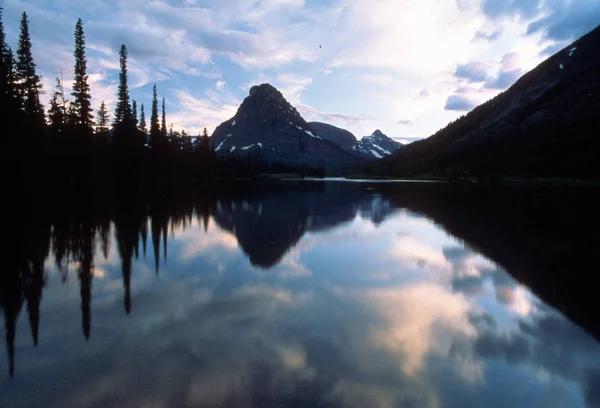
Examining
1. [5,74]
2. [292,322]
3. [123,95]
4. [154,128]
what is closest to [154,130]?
[154,128]

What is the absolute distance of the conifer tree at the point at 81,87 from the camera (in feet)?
182

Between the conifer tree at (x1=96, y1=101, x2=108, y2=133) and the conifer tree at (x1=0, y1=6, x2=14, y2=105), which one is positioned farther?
the conifer tree at (x1=96, y1=101, x2=108, y2=133)

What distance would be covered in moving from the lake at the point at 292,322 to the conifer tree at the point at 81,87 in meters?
37.3

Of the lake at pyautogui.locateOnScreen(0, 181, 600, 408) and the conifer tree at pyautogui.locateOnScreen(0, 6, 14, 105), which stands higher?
the conifer tree at pyautogui.locateOnScreen(0, 6, 14, 105)

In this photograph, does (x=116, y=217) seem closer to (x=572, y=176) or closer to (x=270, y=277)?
(x=270, y=277)

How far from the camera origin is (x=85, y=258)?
701 inches

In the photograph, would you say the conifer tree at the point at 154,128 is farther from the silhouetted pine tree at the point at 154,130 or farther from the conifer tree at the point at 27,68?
the conifer tree at the point at 27,68

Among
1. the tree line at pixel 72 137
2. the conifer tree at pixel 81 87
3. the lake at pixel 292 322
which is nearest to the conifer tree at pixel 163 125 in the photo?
the tree line at pixel 72 137

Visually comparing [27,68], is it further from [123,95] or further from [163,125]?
[163,125]

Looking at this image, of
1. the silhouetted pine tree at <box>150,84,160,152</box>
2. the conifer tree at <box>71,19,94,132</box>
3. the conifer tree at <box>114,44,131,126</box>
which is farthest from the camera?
the silhouetted pine tree at <box>150,84,160,152</box>

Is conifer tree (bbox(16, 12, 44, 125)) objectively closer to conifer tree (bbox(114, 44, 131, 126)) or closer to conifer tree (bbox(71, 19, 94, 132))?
conifer tree (bbox(71, 19, 94, 132))

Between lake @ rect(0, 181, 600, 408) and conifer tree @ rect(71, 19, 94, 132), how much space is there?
3728cm

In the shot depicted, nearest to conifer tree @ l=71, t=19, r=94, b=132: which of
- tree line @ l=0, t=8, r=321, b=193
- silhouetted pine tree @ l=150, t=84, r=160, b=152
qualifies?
tree line @ l=0, t=8, r=321, b=193

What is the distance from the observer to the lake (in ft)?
25.0
